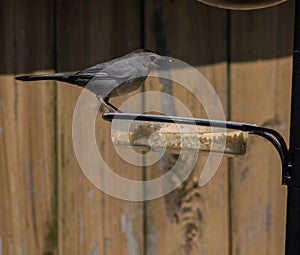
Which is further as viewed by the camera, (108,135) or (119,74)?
A: (108,135)

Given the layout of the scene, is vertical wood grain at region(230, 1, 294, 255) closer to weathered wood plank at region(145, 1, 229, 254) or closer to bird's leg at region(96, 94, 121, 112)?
weathered wood plank at region(145, 1, 229, 254)

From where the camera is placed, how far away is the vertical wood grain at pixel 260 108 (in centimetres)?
143

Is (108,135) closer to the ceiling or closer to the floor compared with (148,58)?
closer to the floor

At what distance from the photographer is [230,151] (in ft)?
3.29

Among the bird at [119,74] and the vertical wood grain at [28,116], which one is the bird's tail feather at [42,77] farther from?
the vertical wood grain at [28,116]

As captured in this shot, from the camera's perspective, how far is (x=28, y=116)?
152 centimetres

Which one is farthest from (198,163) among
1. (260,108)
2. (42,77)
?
(42,77)

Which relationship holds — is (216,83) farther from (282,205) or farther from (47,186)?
(47,186)

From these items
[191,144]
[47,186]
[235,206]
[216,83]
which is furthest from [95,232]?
[191,144]

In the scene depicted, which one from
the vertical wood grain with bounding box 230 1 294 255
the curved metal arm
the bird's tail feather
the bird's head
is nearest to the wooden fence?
the vertical wood grain with bounding box 230 1 294 255

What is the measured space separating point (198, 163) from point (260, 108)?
163mm

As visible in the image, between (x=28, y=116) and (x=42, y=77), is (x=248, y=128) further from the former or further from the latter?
(x=28, y=116)

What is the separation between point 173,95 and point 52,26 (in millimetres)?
283

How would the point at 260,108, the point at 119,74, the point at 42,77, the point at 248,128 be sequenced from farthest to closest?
the point at 260,108, the point at 119,74, the point at 42,77, the point at 248,128
